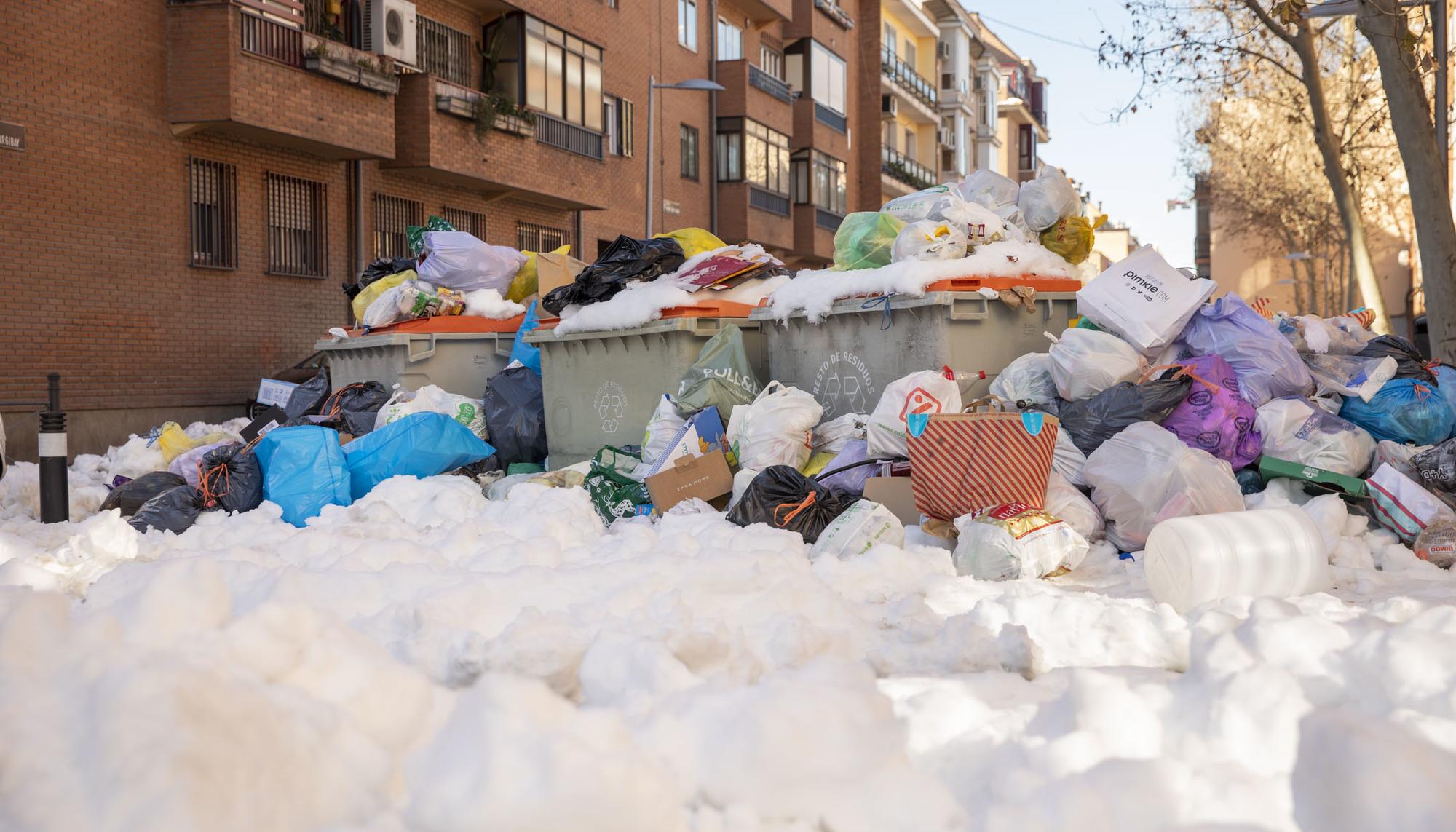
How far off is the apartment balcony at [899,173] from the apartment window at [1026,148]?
2495 cm

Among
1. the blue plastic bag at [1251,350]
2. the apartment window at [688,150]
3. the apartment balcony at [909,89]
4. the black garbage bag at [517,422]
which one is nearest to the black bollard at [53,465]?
the black garbage bag at [517,422]

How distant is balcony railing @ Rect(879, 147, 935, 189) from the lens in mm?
37656

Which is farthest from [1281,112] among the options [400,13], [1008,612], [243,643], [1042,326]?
[243,643]

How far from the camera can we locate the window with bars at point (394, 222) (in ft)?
56.1

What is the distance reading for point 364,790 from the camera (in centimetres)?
219

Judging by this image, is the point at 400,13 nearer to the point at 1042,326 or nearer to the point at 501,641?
the point at 1042,326

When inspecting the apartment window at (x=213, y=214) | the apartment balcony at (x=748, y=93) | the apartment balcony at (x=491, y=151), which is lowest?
the apartment window at (x=213, y=214)

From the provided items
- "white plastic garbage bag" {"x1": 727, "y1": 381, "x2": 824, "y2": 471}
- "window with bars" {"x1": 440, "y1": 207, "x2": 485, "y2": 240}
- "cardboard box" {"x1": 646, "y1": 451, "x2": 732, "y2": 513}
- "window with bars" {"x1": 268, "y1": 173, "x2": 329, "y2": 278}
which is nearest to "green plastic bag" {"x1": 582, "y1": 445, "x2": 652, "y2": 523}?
"cardboard box" {"x1": 646, "y1": 451, "x2": 732, "y2": 513}

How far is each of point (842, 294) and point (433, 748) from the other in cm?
508

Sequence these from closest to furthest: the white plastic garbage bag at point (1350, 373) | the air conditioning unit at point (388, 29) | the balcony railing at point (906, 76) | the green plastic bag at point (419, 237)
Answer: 1. the white plastic garbage bag at point (1350, 373)
2. the green plastic bag at point (419, 237)
3. the air conditioning unit at point (388, 29)
4. the balcony railing at point (906, 76)

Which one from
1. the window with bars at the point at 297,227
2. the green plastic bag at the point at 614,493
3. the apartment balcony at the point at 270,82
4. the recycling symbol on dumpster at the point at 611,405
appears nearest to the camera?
the green plastic bag at the point at 614,493

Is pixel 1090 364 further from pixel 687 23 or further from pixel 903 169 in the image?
pixel 903 169

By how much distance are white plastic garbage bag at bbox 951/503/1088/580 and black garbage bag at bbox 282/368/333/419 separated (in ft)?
21.4

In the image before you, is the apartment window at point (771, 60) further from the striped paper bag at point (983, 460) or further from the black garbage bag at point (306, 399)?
the striped paper bag at point (983, 460)
